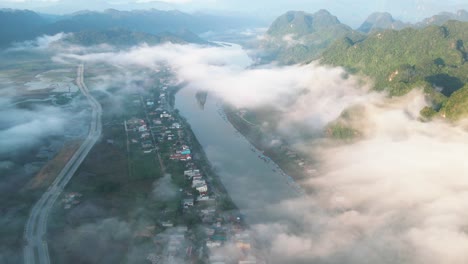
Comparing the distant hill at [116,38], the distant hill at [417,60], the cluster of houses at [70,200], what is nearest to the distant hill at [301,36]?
the distant hill at [417,60]

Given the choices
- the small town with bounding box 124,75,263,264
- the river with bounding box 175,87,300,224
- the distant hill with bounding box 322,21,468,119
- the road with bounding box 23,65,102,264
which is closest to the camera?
the road with bounding box 23,65,102,264

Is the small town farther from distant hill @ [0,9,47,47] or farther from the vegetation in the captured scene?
distant hill @ [0,9,47,47]

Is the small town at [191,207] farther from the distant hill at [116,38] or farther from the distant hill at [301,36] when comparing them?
the distant hill at [116,38]

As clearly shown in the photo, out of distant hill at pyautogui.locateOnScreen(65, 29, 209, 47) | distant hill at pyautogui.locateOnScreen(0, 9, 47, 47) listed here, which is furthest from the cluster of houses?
distant hill at pyautogui.locateOnScreen(65, 29, 209, 47)

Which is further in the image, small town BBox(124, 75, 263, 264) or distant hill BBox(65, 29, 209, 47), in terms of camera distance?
distant hill BBox(65, 29, 209, 47)

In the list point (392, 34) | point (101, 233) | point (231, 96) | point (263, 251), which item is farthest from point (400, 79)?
point (101, 233)

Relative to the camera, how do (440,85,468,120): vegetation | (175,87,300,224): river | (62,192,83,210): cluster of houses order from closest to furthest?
(62,192,83,210): cluster of houses
(175,87,300,224): river
(440,85,468,120): vegetation

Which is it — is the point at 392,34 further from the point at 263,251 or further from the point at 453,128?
the point at 263,251
